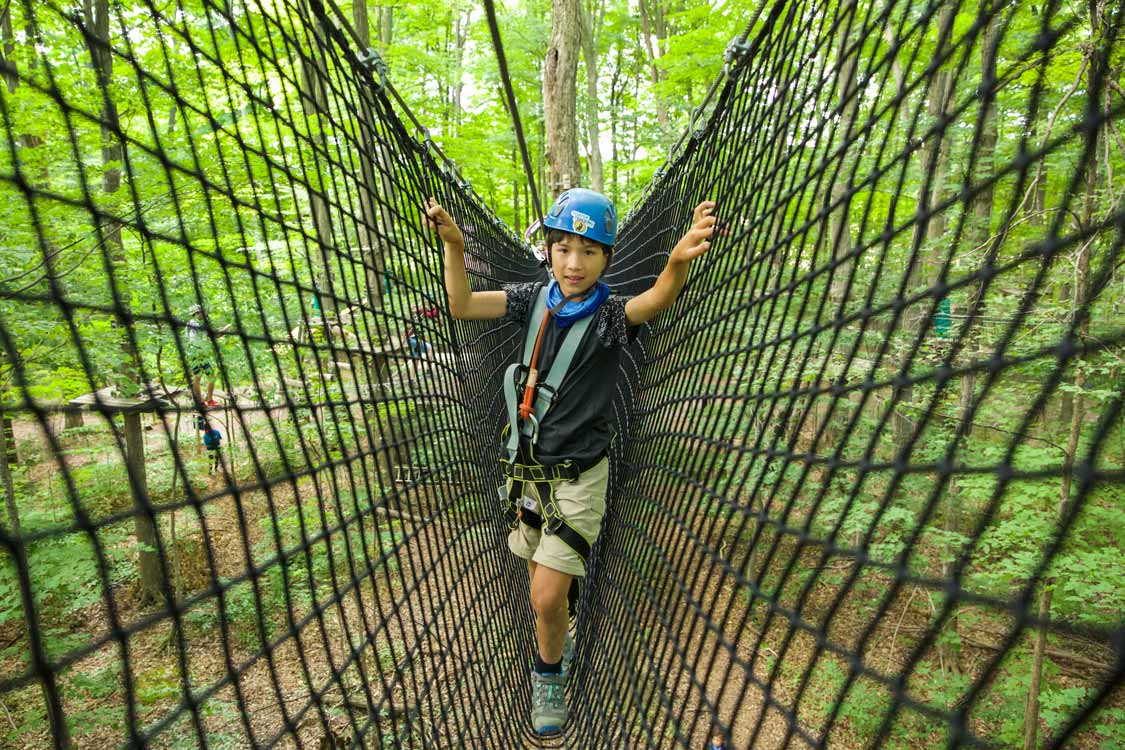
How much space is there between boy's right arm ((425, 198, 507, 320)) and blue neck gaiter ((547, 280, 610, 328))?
142 millimetres

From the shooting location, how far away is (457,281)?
63.8 inches

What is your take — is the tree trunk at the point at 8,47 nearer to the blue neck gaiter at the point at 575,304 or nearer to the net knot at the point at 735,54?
the blue neck gaiter at the point at 575,304

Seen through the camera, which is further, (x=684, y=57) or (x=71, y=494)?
(x=684, y=57)

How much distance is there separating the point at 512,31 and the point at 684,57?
2748 millimetres

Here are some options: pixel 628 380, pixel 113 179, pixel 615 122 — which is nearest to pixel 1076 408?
pixel 628 380

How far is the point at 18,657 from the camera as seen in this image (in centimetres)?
426

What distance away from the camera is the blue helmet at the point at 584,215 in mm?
1603

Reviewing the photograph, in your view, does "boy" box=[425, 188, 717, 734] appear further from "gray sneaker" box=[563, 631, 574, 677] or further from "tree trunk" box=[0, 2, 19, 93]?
"tree trunk" box=[0, 2, 19, 93]

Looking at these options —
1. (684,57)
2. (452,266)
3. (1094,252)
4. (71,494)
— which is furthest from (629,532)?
Result: (684,57)

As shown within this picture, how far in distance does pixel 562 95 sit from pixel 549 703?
3439mm

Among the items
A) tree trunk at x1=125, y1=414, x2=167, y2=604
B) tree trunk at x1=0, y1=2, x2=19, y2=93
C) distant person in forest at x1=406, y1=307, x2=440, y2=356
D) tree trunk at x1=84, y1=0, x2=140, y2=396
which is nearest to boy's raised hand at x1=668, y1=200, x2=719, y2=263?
distant person in forest at x1=406, y1=307, x2=440, y2=356

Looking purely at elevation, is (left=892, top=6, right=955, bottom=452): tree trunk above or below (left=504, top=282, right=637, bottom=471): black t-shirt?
above

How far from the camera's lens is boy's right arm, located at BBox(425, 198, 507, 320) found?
1531mm

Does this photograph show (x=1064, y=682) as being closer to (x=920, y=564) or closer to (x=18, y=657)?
(x=920, y=564)
